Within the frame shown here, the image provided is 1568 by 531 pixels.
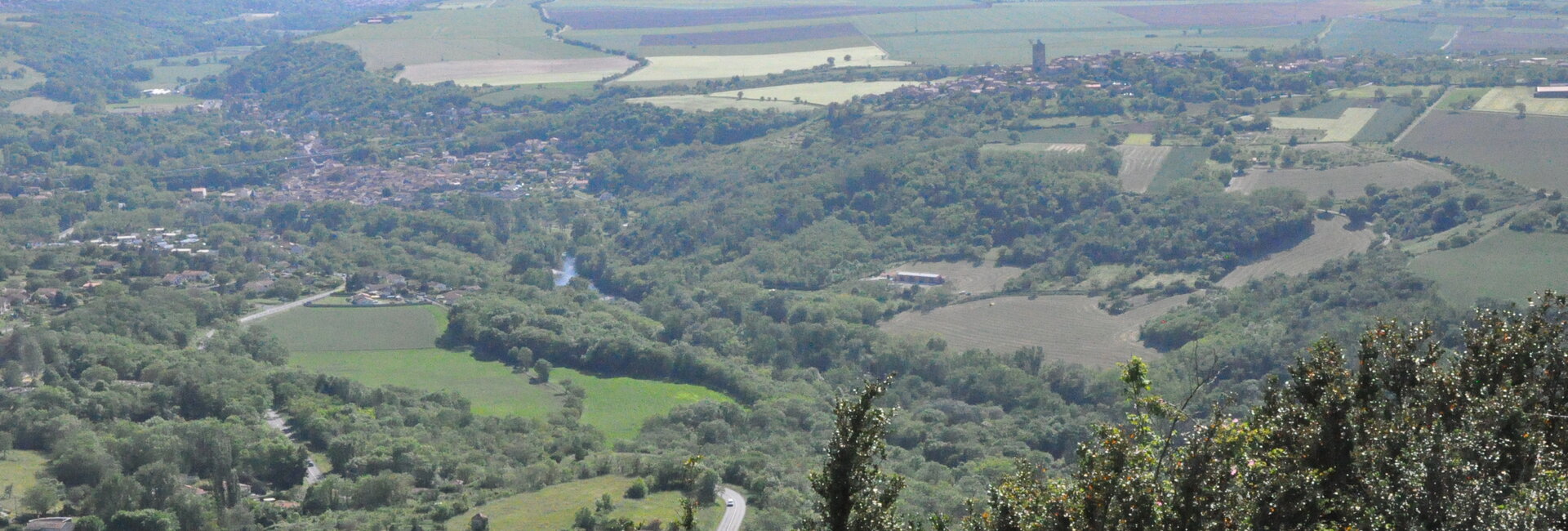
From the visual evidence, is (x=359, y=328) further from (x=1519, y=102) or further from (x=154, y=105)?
(x=154, y=105)

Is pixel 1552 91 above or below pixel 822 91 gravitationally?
above

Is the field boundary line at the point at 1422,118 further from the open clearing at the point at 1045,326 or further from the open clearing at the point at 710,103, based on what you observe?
the open clearing at the point at 710,103

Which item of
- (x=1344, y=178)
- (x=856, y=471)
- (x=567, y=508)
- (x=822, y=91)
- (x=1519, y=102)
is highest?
(x=856, y=471)

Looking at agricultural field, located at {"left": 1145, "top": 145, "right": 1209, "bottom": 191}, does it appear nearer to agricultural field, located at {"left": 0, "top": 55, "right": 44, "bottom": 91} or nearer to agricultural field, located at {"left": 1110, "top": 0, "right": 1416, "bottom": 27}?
agricultural field, located at {"left": 1110, "top": 0, "right": 1416, "bottom": 27}

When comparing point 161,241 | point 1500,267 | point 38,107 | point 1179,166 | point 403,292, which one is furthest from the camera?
point 38,107

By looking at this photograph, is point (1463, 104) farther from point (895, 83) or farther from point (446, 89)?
point (446, 89)

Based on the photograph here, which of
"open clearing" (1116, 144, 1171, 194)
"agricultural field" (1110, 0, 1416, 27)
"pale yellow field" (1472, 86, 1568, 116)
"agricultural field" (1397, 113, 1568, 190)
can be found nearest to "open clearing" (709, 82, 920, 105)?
"open clearing" (1116, 144, 1171, 194)

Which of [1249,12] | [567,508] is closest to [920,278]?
[567,508]
